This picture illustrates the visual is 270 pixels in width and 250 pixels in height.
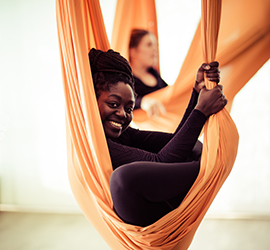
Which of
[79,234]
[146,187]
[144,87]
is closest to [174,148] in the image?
[146,187]

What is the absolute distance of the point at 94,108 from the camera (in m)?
0.77

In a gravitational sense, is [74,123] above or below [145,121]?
above

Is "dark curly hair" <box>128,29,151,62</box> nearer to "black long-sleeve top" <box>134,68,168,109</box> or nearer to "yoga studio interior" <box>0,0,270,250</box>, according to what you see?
"yoga studio interior" <box>0,0,270,250</box>

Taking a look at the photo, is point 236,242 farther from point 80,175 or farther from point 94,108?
point 94,108

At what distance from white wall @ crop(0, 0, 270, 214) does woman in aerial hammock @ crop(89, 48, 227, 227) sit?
0.82m

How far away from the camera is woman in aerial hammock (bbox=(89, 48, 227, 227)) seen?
0.69 metres

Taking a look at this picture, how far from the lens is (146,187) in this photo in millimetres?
689

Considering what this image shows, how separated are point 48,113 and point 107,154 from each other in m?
1.15

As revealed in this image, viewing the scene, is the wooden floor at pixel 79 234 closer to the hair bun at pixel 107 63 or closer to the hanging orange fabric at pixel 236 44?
the hanging orange fabric at pixel 236 44

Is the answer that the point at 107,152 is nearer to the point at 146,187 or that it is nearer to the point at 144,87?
the point at 146,187

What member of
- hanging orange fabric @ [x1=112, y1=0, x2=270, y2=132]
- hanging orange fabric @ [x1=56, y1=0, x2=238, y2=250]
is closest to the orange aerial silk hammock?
hanging orange fabric @ [x1=56, y1=0, x2=238, y2=250]

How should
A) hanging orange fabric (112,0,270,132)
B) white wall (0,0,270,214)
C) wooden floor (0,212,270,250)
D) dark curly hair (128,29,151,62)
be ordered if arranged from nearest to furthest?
hanging orange fabric (112,0,270,132), dark curly hair (128,29,151,62), wooden floor (0,212,270,250), white wall (0,0,270,214)

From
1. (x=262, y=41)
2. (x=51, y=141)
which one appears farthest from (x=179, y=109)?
(x=51, y=141)

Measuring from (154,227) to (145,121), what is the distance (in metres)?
0.66
